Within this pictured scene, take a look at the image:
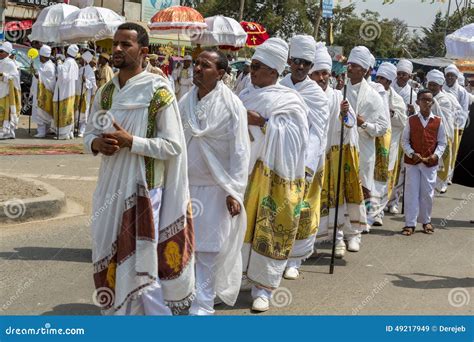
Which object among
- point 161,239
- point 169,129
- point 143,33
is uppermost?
point 143,33

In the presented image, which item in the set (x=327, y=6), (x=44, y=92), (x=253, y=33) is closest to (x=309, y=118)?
Answer: (x=44, y=92)

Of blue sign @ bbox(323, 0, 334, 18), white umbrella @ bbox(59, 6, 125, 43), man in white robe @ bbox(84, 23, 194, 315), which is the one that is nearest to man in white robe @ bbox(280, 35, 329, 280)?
man in white robe @ bbox(84, 23, 194, 315)

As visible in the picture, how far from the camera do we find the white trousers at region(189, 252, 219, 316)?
547 centimetres

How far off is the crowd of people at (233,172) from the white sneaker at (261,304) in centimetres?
1

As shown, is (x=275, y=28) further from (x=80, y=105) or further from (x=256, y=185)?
(x=256, y=185)

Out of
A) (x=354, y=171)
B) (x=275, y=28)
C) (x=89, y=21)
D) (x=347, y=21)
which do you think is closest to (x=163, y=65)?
(x=89, y=21)

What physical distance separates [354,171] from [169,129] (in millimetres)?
4034

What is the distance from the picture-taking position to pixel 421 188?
10.1 m

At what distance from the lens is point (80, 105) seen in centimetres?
1838

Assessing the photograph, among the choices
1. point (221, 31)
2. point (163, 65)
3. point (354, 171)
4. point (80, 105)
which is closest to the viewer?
point (354, 171)

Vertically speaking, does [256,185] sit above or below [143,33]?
below

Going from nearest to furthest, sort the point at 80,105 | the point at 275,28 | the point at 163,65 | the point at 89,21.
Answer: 1. the point at 89,21
2. the point at 80,105
3. the point at 163,65
4. the point at 275,28

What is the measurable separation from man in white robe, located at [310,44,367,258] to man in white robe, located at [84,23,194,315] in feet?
11.3

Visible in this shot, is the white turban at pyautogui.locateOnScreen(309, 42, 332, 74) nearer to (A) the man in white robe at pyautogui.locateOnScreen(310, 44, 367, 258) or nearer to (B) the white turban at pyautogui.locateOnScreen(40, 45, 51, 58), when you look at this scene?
(A) the man in white robe at pyautogui.locateOnScreen(310, 44, 367, 258)
